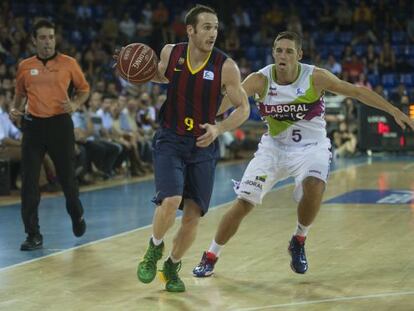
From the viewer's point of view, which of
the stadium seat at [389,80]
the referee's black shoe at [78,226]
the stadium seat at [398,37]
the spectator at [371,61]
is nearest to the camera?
the referee's black shoe at [78,226]

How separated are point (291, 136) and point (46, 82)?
8.77 ft

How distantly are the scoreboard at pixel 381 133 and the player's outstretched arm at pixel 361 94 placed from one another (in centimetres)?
1077

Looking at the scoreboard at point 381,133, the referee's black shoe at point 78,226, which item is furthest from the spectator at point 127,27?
the referee's black shoe at point 78,226

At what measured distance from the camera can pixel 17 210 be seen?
1230 cm

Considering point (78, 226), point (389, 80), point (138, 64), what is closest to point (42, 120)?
point (78, 226)

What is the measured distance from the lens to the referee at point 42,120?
912 cm

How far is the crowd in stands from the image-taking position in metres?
21.7

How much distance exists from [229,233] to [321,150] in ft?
3.18

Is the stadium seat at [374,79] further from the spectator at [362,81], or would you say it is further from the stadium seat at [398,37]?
the stadium seat at [398,37]

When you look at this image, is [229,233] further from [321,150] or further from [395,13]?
[395,13]

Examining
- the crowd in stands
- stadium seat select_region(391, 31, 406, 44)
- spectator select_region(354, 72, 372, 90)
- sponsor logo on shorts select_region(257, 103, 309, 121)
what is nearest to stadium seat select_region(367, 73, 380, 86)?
the crowd in stands

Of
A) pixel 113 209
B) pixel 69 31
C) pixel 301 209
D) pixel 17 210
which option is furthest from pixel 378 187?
pixel 69 31

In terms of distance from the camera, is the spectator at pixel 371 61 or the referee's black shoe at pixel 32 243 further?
the spectator at pixel 371 61

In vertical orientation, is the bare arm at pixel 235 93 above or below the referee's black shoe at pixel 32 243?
above
